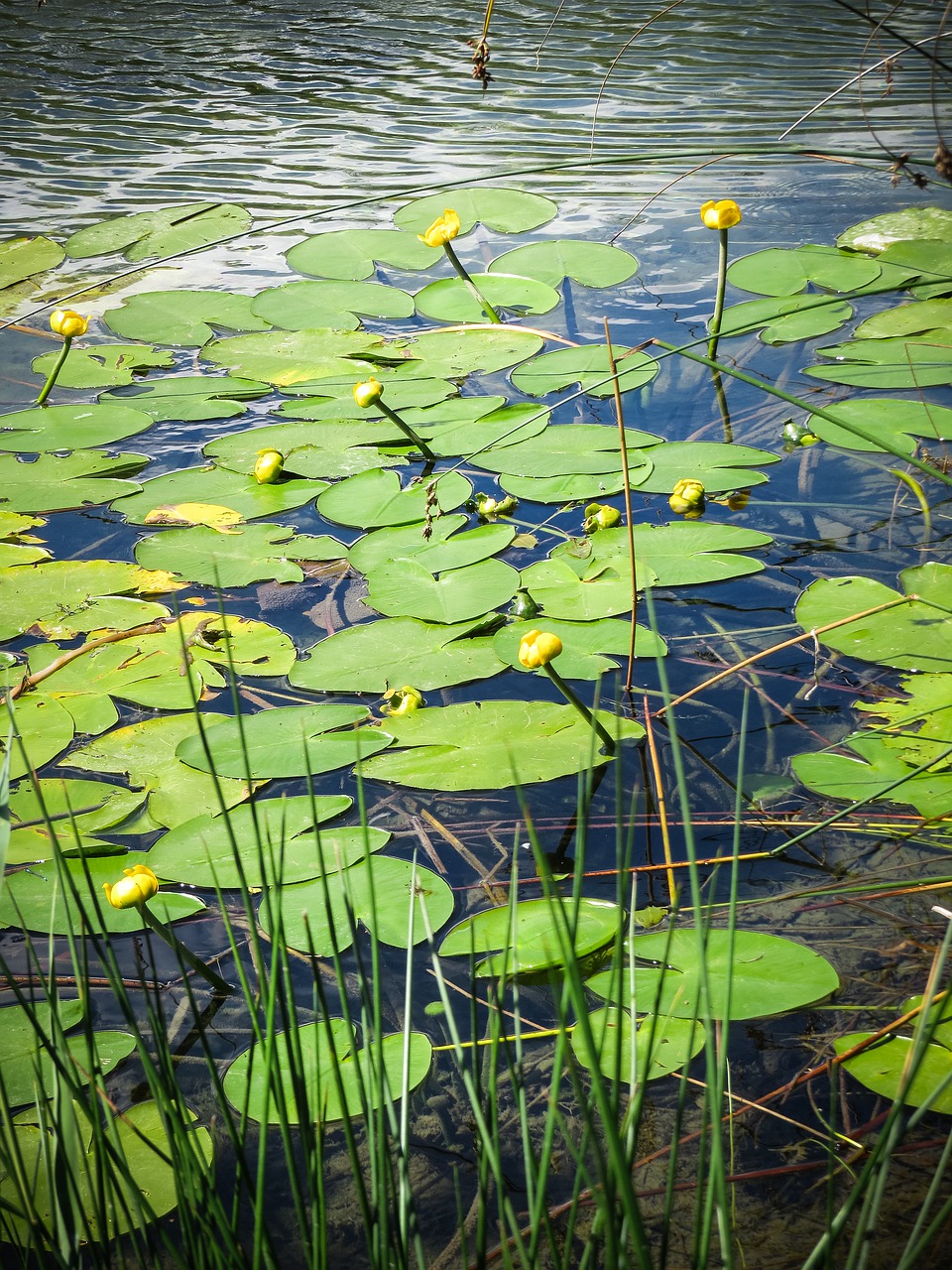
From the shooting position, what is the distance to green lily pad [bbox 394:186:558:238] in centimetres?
322

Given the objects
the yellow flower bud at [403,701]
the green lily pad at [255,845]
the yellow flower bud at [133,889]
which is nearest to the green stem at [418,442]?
the yellow flower bud at [403,701]

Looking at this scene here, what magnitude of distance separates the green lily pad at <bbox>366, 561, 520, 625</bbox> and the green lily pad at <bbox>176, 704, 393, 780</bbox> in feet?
0.85

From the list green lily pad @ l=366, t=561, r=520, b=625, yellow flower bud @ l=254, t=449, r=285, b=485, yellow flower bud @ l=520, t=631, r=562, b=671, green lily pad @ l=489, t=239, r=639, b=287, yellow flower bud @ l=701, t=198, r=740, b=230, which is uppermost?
yellow flower bud @ l=701, t=198, r=740, b=230

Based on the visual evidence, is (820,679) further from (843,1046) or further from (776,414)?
(776,414)

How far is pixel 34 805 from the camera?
4.61 feet

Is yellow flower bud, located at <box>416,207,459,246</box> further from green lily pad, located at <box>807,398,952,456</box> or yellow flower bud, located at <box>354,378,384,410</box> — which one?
green lily pad, located at <box>807,398,952,456</box>

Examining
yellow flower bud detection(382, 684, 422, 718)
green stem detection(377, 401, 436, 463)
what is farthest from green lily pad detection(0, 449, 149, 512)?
yellow flower bud detection(382, 684, 422, 718)

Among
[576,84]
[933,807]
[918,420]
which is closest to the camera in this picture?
[933,807]

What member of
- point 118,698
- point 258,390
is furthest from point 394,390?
point 118,698

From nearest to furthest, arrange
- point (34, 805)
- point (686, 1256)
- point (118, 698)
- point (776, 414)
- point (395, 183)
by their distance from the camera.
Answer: point (686, 1256), point (34, 805), point (118, 698), point (776, 414), point (395, 183)

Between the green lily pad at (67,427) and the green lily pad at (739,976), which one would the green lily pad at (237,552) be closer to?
the green lily pad at (67,427)

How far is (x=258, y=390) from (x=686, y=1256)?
2.05 m

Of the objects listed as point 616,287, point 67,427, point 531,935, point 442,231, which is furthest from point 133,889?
point 616,287

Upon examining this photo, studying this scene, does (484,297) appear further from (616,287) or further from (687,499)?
(687,499)
